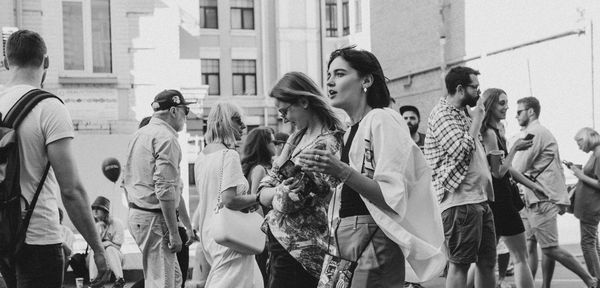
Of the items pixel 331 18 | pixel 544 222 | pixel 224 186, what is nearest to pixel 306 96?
pixel 224 186

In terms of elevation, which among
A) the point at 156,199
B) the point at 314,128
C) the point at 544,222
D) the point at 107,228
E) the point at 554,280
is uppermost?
the point at 314,128

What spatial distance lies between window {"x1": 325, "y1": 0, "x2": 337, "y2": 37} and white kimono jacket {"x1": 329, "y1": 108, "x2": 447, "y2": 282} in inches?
1821

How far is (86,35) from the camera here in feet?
68.9

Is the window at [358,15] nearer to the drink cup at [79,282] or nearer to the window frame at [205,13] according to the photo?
the window frame at [205,13]

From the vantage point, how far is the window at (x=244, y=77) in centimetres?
4725

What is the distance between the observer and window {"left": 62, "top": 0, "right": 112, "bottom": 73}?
A: 20984 millimetres

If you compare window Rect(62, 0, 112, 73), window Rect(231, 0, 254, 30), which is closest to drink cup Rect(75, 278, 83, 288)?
window Rect(62, 0, 112, 73)

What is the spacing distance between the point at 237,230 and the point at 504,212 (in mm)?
2401

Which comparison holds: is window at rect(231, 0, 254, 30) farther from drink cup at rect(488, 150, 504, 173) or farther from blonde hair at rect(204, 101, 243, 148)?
blonde hair at rect(204, 101, 243, 148)

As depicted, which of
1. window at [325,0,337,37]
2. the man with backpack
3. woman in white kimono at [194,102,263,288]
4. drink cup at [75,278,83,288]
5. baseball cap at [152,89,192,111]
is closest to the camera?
the man with backpack

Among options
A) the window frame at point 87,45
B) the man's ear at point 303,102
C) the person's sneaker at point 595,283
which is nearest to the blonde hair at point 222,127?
the man's ear at point 303,102

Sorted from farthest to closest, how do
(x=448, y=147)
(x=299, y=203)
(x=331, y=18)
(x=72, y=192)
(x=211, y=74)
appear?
(x=331, y=18)
(x=211, y=74)
(x=448, y=147)
(x=299, y=203)
(x=72, y=192)

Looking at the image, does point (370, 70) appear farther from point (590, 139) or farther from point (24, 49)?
point (590, 139)

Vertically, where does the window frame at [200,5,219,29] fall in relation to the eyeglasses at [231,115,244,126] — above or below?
above
